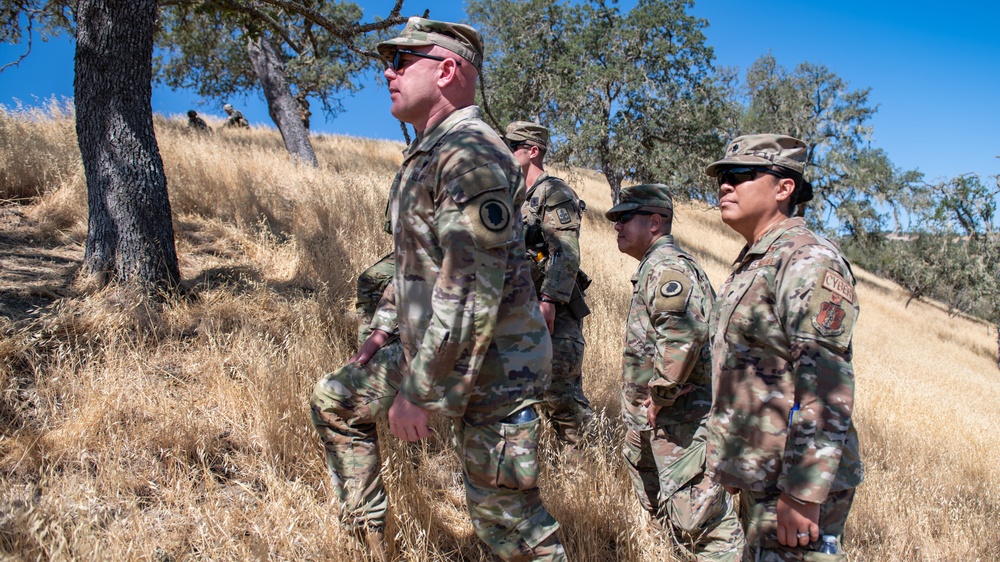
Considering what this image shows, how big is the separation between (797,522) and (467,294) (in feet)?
4.12

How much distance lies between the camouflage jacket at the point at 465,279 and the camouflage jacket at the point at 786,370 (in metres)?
0.70

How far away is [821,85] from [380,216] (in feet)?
89.1

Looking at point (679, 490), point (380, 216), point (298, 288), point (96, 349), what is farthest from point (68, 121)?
point (679, 490)

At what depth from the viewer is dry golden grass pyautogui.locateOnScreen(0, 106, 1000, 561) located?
96.9 inches

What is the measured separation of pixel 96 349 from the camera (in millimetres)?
3650

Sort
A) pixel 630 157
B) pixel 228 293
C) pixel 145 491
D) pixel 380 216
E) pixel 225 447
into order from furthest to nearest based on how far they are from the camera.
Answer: pixel 630 157 → pixel 380 216 → pixel 228 293 → pixel 225 447 → pixel 145 491

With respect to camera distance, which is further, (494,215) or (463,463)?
(463,463)

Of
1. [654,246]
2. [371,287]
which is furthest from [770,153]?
[371,287]

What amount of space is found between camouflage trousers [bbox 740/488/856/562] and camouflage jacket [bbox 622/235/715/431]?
794mm

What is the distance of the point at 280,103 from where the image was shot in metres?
11.8

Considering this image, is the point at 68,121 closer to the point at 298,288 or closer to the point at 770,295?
the point at 298,288

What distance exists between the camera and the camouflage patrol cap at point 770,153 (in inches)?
84.0

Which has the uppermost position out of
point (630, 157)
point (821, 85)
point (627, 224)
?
point (821, 85)

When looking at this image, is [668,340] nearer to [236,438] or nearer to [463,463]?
[463,463]
